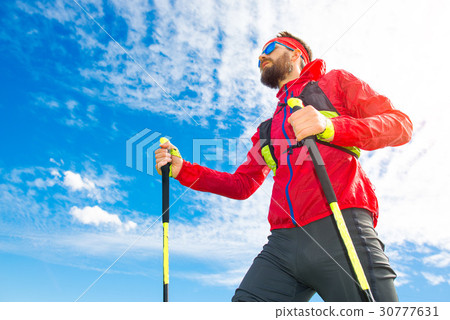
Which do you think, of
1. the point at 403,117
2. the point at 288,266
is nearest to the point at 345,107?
the point at 403,117

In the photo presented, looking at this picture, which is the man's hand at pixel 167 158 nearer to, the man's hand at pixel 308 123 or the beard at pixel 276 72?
the beard at pixel 276 72

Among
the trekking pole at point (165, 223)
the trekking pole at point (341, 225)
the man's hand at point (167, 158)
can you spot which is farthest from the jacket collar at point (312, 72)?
the trekking pole at point (165, 223)

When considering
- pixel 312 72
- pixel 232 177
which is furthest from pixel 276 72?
pixel 232 177

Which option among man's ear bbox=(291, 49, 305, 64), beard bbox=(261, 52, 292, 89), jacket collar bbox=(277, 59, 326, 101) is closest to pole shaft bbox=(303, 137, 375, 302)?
jacket collar bbox=(277, 59, 326, 101)

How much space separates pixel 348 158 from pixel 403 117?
25.3 inches

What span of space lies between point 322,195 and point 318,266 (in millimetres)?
652

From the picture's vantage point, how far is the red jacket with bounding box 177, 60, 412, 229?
3.04m

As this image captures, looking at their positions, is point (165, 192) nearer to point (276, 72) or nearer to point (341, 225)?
point (341, 225)

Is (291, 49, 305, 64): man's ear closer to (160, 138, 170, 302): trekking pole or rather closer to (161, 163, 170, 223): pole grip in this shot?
(160, 138, 170, 302): trekking pole

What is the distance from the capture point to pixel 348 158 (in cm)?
332

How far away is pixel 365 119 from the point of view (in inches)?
120

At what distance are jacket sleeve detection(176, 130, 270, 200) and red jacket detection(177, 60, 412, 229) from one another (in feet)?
2.47

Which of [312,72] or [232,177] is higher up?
[312,72]
